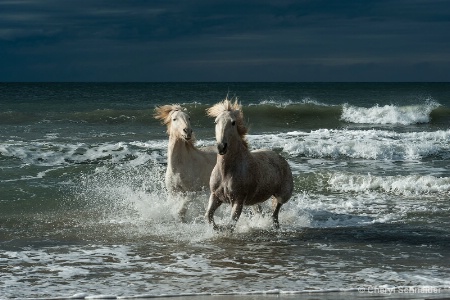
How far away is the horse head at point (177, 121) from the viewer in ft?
31.9

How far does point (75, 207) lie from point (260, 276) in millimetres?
5434

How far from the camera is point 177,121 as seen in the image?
9.86 metres

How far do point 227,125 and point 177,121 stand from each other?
1.31 metres

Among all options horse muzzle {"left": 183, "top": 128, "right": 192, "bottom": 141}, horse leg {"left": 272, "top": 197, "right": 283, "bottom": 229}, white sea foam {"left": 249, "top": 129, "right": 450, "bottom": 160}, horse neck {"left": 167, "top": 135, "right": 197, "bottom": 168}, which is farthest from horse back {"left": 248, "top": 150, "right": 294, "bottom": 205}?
white sea foam {"left": 249, "top": 129, "right": 450, "bottom": 160}

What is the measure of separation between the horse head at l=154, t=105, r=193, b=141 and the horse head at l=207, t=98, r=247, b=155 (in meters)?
0.68

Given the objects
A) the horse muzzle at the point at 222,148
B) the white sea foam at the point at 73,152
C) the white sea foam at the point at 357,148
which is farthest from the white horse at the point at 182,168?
the white sea foam at the point at 357,148

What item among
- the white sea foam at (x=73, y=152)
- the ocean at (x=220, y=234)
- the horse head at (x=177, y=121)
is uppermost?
the horse head at (x=177, y=121)

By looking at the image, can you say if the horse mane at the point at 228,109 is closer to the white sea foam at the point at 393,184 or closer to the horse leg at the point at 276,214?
the horse leg at the point at 276,214

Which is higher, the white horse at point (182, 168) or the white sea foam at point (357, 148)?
the white horse at point (182, 168)

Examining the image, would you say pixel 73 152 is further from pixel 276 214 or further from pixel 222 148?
pixel 222 148

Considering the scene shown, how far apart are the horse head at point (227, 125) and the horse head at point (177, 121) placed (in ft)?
2.24

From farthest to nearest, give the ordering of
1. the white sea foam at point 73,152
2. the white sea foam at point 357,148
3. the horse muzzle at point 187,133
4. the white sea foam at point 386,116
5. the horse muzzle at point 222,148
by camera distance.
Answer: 1. the white sea foam at point 386,116
2. the white sea foam at point 357,148
3. the white sea foam at point 73,152
4. the horse muzzle at point 187,133
5. the horse muzzle at point 222,148

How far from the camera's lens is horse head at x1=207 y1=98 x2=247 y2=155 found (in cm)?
854

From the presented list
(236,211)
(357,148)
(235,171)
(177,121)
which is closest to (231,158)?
(235,171)
